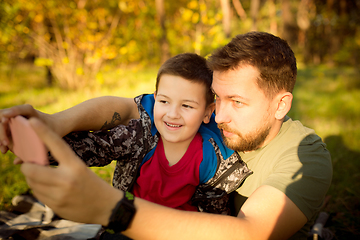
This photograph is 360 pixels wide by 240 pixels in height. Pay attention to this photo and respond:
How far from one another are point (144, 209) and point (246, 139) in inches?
38.7

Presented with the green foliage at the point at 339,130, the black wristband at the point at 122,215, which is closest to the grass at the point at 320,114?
the green foliage at the point at 339,130

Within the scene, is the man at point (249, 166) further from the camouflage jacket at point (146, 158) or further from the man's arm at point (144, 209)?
the camouflage jacket at point (146, 158)

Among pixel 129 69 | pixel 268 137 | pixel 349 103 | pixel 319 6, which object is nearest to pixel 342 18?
pixel 319 6

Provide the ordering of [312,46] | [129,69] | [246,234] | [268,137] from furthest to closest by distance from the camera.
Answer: [312,46]
[129,69]
[268,137]
[246,234]

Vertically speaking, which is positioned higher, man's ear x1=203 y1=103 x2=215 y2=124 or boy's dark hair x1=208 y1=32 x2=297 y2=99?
boy's dark hair x1=208 y1=32 x2=297 y2=99

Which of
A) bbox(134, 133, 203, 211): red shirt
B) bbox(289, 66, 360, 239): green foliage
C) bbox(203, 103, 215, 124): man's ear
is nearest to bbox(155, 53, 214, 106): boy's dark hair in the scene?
bbox(203, 103, 215, 124): man's ear

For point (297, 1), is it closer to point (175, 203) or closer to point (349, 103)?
point (349, 103)

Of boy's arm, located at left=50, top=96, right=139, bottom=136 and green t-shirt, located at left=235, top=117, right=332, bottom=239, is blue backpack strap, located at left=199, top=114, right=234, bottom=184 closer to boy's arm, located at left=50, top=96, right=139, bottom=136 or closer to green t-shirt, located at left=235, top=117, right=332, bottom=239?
green t-shirt, located at left=235, top=117, right=332, bottom=239

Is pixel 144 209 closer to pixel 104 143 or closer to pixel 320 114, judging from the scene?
pixel 104 143

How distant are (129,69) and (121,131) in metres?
8.44

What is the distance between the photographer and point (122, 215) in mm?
973

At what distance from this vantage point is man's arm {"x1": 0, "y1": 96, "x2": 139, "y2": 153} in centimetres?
122

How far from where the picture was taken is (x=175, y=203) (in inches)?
72.9

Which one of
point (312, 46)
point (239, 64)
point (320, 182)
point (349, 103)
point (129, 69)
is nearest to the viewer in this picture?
point (320, 182)
